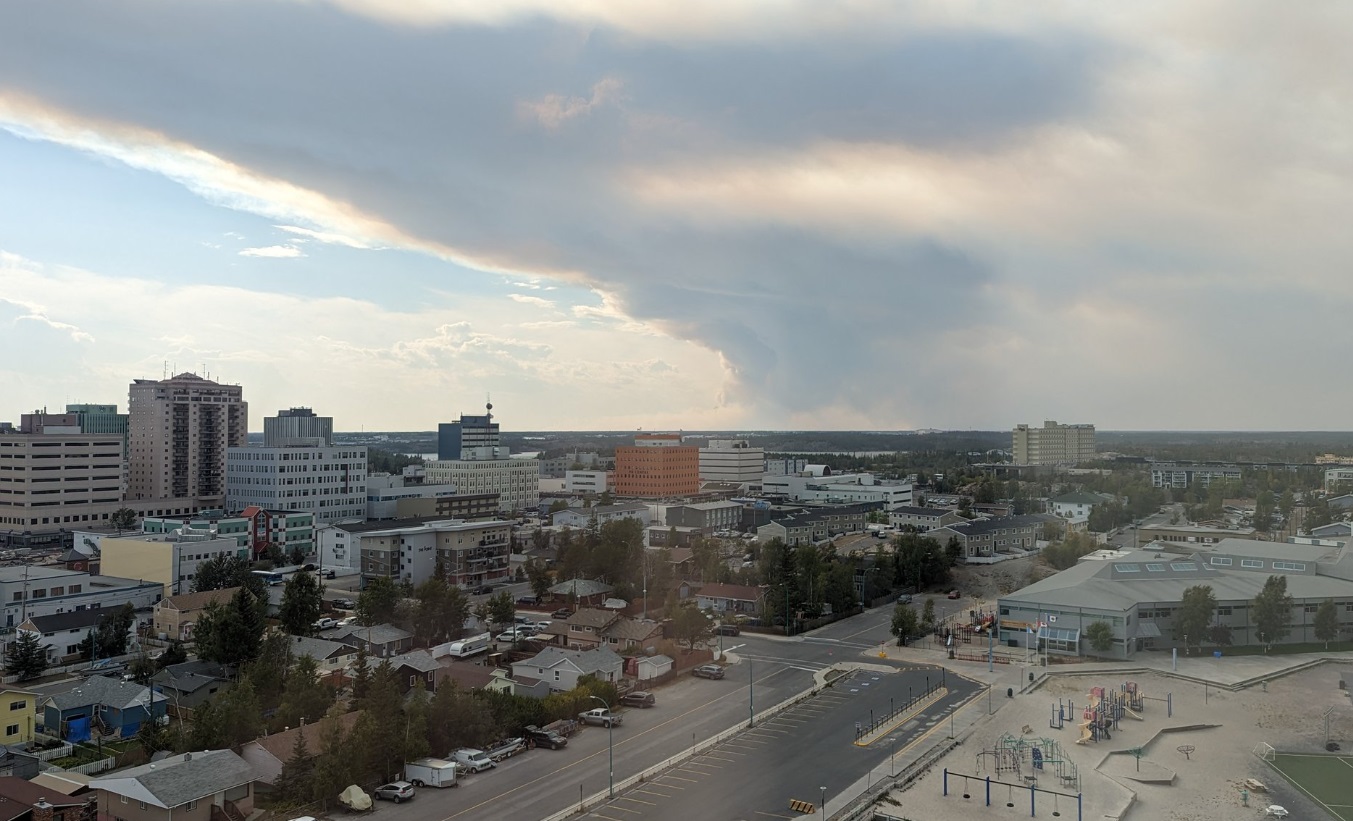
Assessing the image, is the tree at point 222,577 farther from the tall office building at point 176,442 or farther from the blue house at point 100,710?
the tall office building at point 176,442

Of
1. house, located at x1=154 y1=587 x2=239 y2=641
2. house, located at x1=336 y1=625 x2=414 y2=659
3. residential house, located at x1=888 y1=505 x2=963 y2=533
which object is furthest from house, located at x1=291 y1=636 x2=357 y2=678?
residential house, located at x1=888 y1=505 x2=963 y2=533

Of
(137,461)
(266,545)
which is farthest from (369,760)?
(137,461)

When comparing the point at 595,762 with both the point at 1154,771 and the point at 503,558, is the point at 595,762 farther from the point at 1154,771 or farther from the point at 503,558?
the point at 503,558

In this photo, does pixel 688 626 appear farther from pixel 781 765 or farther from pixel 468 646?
pixel 781 765

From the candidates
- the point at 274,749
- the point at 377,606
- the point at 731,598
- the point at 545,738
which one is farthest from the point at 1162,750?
the point at 377,606

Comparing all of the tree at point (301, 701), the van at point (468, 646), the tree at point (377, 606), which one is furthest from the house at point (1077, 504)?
the tree at point (301, 701)
